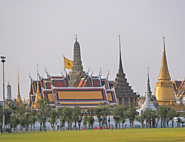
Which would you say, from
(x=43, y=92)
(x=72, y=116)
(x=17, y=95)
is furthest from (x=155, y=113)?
(x=17, y=95)

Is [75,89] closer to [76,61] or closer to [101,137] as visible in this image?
[76,61]

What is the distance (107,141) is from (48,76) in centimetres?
6986

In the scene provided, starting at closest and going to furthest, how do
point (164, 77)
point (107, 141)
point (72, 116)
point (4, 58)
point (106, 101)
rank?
point (107, 141) → point (4, 58) → point (72, 116) → point (106, 101) → point (164, 77)

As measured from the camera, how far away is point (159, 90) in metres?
118

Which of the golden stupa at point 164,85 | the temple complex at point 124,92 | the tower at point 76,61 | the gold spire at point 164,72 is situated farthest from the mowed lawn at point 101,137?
the gold spire at point 164,72

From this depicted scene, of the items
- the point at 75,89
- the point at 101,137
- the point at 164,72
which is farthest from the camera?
the point at 164,72

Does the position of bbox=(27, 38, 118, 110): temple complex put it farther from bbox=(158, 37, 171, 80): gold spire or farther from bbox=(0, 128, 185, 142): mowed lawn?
bbox=(0, 128, 185, 142): mowed lawn

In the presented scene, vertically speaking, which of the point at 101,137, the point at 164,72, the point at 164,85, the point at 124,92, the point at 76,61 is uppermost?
the point at 76,61

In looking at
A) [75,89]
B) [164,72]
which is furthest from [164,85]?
[75,89]

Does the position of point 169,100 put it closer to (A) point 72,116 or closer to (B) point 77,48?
(B) point 77,48

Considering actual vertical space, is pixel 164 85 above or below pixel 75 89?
above

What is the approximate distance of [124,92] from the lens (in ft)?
366

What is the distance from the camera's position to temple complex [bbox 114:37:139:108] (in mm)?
110812

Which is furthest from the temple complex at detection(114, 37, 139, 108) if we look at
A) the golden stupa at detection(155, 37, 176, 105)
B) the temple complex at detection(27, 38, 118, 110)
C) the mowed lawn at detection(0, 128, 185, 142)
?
the mowed lawn at detection(0, 128, 185, 142)
